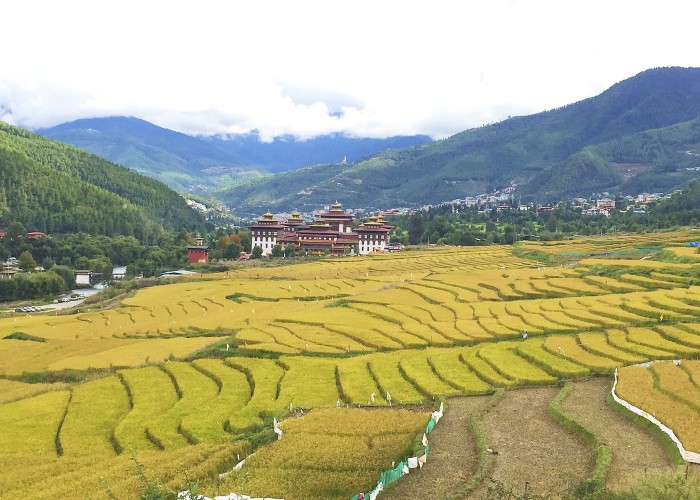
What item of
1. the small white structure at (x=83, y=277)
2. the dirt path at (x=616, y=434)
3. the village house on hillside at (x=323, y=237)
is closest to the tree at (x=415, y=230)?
the village house on hillside at (x=323, y=237)

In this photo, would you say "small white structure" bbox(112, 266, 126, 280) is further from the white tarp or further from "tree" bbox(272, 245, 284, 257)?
the white tarp

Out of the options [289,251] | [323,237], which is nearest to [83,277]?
[289,251]

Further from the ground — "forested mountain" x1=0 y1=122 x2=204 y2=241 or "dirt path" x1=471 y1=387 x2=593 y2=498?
"forested mountain" x1=0 y1=122 x2=204 y2=241

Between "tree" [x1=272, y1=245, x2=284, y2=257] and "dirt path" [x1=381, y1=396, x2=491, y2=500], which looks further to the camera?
"tree" [x1=272, y1=245, x2=284, y2=257]

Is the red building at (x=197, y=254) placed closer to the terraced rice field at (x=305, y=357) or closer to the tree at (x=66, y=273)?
the tree at (x=66, y=273)

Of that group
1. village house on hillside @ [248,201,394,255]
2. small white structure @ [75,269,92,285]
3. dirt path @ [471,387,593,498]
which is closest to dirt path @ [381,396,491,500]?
dirt path @ [471,387,593,498]

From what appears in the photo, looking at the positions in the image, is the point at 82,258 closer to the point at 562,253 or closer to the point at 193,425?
the point at 562,253
